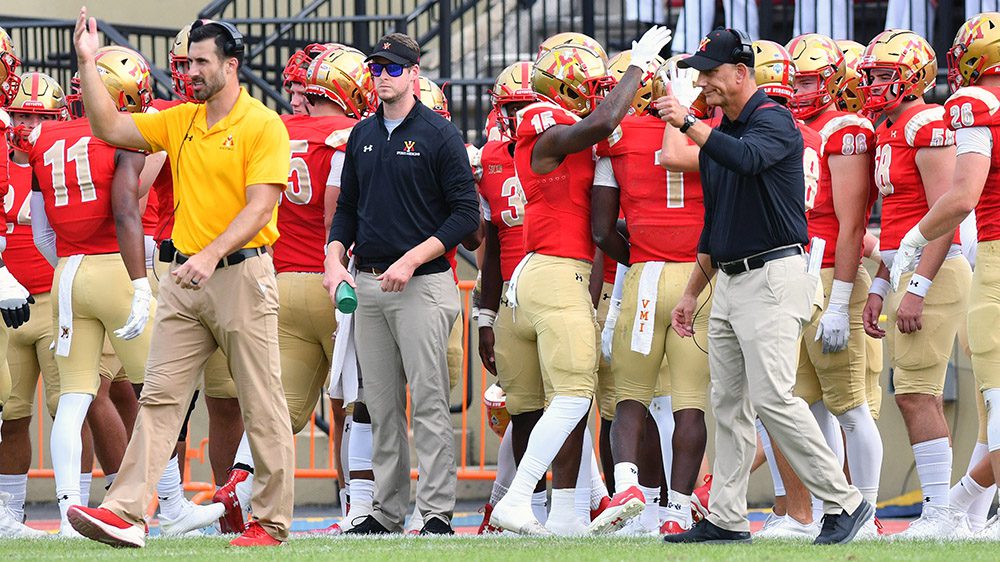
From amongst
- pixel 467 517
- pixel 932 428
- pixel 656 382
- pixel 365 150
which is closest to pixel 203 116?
pixel 365 150

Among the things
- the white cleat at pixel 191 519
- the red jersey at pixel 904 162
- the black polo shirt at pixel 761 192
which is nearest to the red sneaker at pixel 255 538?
the white cleat at pixel 191 519

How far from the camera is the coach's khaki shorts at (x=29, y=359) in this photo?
29.5 feet

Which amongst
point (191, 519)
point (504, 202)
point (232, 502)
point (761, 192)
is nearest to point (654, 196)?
point (504, 202)

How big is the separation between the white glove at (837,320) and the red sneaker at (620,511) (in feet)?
4.19

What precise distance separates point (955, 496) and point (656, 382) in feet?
5.10

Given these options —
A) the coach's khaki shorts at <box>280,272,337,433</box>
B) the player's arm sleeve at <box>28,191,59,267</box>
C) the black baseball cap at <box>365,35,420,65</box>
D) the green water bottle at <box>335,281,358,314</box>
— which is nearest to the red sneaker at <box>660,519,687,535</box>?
the green water bottle at <box>335,281,358,314</box>

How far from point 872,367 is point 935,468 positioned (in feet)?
2.12

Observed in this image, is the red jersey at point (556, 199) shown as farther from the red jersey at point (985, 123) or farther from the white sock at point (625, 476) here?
the red jersey at point (985, 123)

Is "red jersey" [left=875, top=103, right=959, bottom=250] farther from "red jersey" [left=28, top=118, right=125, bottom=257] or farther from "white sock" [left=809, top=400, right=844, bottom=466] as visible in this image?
"red jersey" [left=28, top=118, right=125, bottom=257]

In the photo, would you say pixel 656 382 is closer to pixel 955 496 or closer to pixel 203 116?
pixel 955 496

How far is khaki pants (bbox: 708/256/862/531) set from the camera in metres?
6.91

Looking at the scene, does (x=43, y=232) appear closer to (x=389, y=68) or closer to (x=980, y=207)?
(x=389, y=68)

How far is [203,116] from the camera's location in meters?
7.23

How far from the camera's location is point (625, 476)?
25.6 feet
